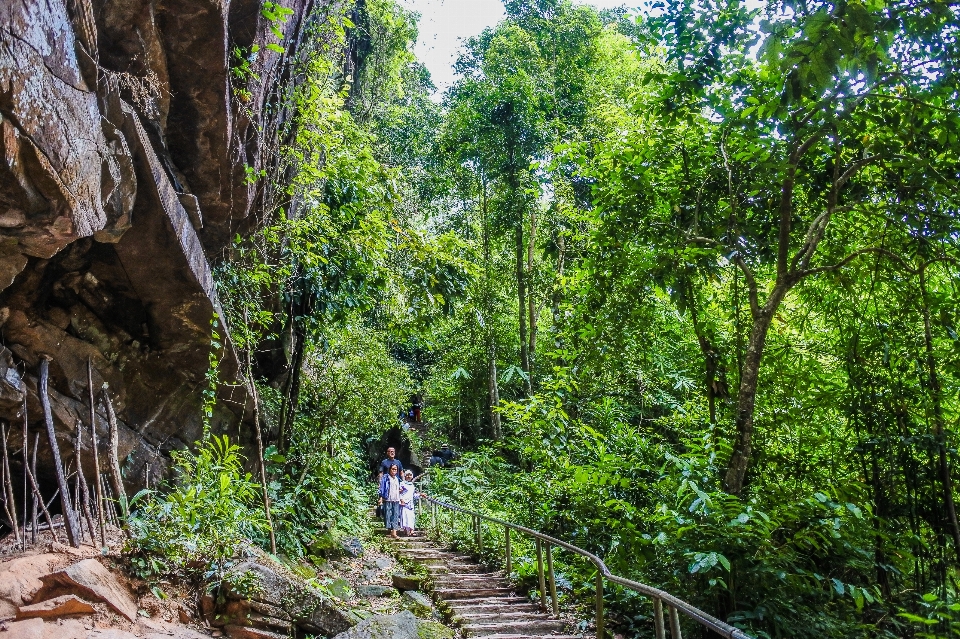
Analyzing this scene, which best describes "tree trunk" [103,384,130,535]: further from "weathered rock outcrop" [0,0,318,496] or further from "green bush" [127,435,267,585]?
"weathered rock outcrop" [0,0,318,496]

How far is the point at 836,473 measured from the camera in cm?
730

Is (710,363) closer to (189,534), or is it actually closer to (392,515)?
(189,534)

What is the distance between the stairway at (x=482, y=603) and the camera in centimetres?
582

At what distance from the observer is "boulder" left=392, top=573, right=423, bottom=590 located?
7828 millimetres

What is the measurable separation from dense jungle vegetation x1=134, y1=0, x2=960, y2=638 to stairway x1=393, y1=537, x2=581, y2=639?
27.7 inches

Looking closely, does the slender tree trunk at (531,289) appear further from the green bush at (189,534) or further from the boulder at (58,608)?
the boulder at (58,608)

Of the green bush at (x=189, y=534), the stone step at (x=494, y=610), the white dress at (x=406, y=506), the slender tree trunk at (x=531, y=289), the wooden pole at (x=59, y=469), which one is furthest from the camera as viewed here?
the slender tree trunk at (x=531, y=289)

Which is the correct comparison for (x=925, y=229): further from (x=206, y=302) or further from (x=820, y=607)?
(x=206, y=302)

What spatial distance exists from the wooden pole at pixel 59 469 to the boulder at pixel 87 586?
1.45 feet

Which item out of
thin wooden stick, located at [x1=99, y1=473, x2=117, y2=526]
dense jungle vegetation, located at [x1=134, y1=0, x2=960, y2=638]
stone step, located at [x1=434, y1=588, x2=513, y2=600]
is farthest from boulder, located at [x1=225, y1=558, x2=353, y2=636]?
stone step, located at [x1=434, y1=588, x2=513, y2=600]

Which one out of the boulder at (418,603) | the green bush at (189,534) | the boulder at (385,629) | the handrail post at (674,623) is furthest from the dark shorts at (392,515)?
the handrail post at (674,623)

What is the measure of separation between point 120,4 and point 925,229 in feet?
23.4

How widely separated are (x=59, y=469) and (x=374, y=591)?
171 inches

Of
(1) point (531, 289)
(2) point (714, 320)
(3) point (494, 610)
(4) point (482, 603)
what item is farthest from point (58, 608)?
(1) point (531, 289)
